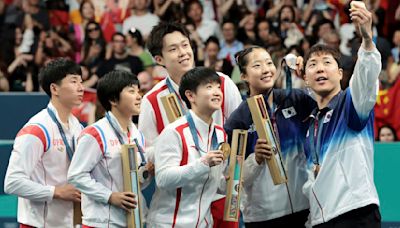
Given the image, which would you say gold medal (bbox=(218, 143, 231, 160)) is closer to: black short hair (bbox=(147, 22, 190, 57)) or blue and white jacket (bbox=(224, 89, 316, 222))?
blue and white jacket (bbox=(224, 89, 316, 222))

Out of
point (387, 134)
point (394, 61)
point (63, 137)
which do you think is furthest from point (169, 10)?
point (63, 137)

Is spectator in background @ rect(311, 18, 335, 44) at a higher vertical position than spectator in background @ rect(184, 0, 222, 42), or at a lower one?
lower

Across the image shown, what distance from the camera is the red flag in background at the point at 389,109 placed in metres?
12.3

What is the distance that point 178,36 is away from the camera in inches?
323

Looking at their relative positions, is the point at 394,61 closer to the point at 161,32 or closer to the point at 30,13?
the point at 30,13

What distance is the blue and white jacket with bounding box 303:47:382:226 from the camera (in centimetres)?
714

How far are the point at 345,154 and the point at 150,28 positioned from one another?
8.14 meters

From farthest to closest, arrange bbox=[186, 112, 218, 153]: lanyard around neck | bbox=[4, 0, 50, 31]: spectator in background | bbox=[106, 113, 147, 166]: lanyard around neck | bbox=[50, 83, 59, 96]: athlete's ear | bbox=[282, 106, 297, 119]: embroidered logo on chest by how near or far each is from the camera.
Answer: bbox=[4, 0, 50, 31]: spectator in background
bbox=[50, 83, 59, 96]: athlete's ear
bbox=[282, 106, 297, 119]: embroidered logo on chest
bbox=[106, 113, 147, 166]: lanyard around neck
bbox=[186, 112, 218, 153]: lanyard around neck

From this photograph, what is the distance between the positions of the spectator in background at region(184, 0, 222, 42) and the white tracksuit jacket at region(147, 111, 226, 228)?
25.1 feet

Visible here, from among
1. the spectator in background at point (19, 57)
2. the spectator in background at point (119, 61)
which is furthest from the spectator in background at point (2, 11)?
the spectator in background at point (119, 61)

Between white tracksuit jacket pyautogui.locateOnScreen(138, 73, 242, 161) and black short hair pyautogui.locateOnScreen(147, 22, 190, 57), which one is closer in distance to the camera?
white tracksuit jacket pyautogui.locateOnScreen(138, 73, 242, 161)

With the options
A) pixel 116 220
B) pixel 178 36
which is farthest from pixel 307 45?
pixel 116 220

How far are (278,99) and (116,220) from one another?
1.37 m

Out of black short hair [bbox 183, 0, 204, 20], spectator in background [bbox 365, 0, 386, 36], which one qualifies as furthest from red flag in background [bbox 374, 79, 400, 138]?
black short hair [bbox 183, 0, 204, 20]
